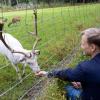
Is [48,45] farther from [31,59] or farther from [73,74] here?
[73,74]

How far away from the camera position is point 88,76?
12.4 ft

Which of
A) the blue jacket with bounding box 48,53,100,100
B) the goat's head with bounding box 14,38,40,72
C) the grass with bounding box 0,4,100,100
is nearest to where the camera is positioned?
the blue jacket with bounding box 48,53,100,100

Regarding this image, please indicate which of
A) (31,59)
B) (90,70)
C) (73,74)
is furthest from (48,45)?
(90,70)

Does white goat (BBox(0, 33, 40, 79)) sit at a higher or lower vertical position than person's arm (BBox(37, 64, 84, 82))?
lower

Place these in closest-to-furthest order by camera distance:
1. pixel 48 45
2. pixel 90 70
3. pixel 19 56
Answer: pixel 90 70 < pixel 19 56 < pixel 48 45

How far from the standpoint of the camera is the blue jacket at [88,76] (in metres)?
3.78

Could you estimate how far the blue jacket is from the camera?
3.78m

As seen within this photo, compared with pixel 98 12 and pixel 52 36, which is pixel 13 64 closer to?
pixel 52 36

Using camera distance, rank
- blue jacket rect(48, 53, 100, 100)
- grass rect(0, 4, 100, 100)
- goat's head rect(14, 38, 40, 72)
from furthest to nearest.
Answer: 1. goat's head rect(14, 38, 40, 72)
2. grass rect(0, 4, 100, 100)
3. blue jacket rect(48, 53, 100, 100)

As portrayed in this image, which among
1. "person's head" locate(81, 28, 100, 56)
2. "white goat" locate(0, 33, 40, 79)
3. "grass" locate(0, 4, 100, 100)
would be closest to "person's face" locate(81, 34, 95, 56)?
"person's head" locate(81, 28, 100, 56)

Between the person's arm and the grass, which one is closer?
the person's arm

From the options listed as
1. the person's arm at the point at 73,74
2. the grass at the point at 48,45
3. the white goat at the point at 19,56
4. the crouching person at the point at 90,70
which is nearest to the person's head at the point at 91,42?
the crouching person at the point at 90,70

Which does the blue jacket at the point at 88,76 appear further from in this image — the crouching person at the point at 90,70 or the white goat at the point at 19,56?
the white goat at the point at 19,56

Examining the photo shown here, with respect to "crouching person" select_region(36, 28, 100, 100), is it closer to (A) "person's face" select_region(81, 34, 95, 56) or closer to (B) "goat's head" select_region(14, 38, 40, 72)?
(A) "person's face" select_region(81, 34, 95, 56)
